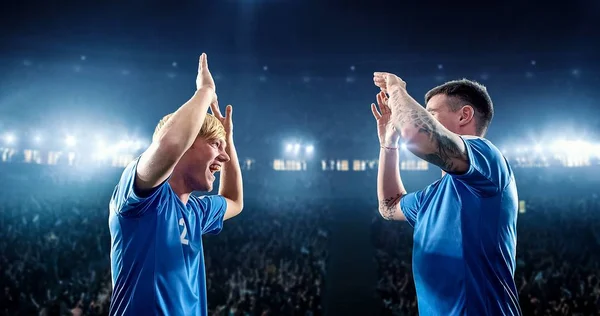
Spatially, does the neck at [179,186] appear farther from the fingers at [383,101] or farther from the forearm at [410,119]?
the fingers at [383,101]

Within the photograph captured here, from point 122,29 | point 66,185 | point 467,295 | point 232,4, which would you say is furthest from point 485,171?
point 66,185

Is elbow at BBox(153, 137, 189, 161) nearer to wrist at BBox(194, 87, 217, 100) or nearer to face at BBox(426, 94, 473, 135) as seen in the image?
wrist at BBox(194, 87, 217, 100)

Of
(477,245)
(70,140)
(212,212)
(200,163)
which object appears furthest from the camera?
(70,140)

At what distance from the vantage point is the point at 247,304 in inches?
371

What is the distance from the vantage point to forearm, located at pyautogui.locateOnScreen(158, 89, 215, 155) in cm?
159

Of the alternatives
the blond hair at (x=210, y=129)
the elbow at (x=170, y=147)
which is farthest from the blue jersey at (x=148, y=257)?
the blond hair at (x=210, y=129)

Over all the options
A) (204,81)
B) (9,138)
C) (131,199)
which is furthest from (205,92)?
(9,138)

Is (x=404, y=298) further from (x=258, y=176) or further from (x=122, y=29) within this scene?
(x=258, y=176)

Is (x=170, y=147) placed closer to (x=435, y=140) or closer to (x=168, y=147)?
(x=168, y=147)

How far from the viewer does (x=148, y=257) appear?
6.28 feet

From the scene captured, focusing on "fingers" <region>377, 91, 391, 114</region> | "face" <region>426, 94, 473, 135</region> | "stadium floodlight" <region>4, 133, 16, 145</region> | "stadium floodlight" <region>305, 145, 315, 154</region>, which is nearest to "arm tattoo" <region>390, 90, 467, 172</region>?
"face" <region>426, 94, 473, 135</region>

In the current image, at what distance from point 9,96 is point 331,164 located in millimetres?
23035

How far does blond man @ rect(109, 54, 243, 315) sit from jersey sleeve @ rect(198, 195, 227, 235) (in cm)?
12

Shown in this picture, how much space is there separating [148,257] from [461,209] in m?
1.70
